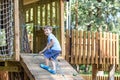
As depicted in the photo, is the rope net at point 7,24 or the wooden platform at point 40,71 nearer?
the wooden platform at point 40,71

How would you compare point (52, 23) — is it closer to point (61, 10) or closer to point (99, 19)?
point (61, 10)

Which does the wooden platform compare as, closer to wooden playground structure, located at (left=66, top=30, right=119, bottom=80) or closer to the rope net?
the rope net

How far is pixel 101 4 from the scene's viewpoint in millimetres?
23875

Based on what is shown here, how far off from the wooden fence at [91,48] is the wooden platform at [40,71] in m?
2.92

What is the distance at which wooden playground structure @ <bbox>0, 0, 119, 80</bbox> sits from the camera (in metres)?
8.88

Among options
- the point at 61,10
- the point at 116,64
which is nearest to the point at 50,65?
the point at 61,10

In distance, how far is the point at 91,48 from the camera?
43.1 feet

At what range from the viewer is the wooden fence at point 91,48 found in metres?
12.8

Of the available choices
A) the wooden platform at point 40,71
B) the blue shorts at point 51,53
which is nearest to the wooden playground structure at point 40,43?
the wooden platform at point 40,71

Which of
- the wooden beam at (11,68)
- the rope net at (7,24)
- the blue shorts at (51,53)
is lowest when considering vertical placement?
the wooden beam at (11,68)

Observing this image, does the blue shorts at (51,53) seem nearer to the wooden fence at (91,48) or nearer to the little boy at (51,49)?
the little boy at (51,49)

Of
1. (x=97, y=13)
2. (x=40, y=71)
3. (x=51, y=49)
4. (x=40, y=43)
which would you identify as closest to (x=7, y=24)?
(x=51, y=49)

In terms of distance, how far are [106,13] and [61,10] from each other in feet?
46.8

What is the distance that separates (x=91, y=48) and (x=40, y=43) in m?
2.22
